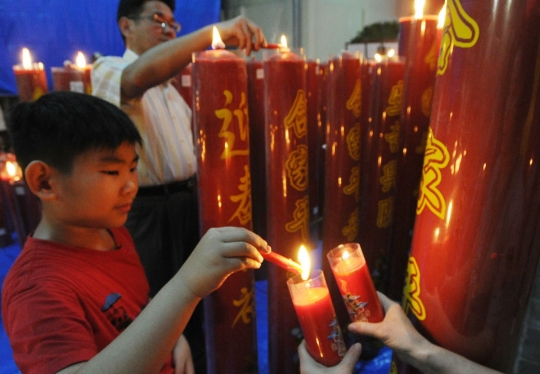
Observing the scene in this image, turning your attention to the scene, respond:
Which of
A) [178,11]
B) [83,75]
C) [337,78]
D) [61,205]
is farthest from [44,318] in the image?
[178,11]

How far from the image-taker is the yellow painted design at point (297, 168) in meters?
1.38

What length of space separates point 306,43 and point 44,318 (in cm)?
491

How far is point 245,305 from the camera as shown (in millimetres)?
1428

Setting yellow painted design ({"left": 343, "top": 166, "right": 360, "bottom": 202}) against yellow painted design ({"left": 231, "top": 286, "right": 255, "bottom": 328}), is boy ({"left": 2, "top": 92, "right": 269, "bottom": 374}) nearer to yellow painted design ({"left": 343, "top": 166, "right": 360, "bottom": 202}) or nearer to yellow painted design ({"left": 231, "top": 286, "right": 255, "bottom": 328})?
yellow painted design ({"left": 231, "top": 286, "right": 255, "bottom": 328})

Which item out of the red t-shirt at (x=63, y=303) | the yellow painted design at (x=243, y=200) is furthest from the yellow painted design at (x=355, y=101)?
the red t-shirt at (x=63, y=303)

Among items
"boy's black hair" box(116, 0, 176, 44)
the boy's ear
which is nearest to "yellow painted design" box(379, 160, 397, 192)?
the boy's ear

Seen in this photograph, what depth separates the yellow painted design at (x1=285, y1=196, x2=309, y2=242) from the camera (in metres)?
1.44

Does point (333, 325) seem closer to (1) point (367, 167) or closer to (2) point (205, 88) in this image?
(2) point (205, 88)

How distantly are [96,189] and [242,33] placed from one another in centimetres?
78

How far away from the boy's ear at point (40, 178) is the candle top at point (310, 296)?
0.70 metres

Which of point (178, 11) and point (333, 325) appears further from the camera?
point (178, 11)

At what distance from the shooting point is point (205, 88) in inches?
46.9

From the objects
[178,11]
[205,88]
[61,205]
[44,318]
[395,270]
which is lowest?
[395,270]

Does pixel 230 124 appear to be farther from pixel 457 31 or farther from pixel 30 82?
pixel 30 82
